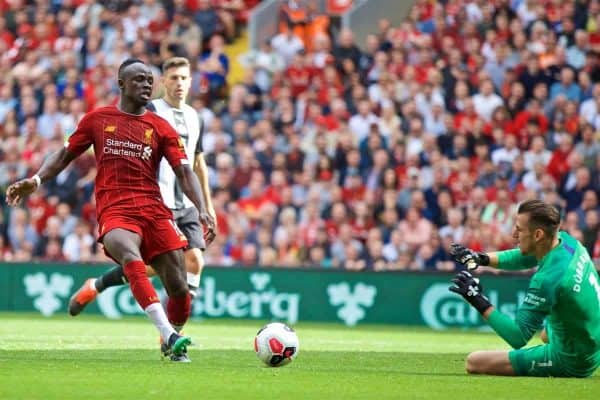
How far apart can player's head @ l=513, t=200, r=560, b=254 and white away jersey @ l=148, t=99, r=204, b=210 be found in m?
4.28

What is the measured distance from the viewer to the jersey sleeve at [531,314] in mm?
10016

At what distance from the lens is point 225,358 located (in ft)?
40.5

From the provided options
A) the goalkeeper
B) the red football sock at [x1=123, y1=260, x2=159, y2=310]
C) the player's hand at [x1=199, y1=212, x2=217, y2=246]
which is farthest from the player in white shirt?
the goalkeeper

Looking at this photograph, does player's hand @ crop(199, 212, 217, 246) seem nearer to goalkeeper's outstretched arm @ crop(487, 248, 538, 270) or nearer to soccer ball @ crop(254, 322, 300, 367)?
soccer ball @ crop(254, 322, 300, 367)

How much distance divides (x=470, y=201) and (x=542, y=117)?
1802 millimetres

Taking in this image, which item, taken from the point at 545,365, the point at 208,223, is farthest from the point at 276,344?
the point at 545,365

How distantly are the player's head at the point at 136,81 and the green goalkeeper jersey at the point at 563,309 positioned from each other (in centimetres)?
332

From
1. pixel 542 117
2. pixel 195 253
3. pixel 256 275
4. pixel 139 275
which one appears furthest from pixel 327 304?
pixel 139 275

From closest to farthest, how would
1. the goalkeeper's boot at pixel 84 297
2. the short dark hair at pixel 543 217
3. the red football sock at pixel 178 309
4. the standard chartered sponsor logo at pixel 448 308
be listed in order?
1. the short dark hair at pixel 543 217
2. the red football sock at pixel 178 309
3. the goalkeeper's boot at pixel 84 297
4. the standard chartered sponsor logo at pixel 448 308

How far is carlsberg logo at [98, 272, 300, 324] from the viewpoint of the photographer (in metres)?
20.7

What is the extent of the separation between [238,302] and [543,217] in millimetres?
11186

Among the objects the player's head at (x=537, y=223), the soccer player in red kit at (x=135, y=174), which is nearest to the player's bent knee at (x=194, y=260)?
the soccer player in red kit at (x=135, y=174)

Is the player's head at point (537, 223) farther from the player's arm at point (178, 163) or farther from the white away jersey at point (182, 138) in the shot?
the white away jersey at point (182, 138)

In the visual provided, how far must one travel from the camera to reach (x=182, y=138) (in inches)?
538
